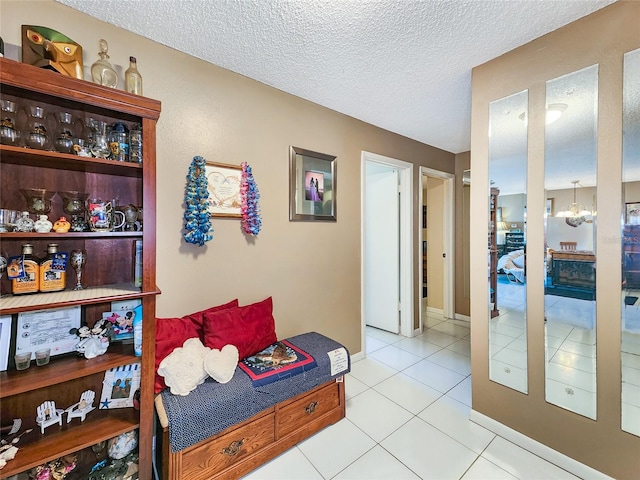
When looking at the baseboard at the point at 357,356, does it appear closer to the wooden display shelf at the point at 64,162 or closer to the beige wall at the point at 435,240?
the beige wall at the point at 435,240

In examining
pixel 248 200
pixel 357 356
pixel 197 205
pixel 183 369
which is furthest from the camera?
pixel 357 356

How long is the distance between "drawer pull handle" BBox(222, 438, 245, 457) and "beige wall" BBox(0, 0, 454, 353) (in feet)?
2.71

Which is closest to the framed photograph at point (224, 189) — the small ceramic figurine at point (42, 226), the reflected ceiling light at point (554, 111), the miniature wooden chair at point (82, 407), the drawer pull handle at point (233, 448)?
the small ceramic figurine at point (42, 226)

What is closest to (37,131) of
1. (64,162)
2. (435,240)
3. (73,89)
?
(64,162)

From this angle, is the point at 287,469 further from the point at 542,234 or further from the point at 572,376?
the point at 542,234

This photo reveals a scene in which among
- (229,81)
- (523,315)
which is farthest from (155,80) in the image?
(523,315)

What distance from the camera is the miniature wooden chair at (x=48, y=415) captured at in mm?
1280

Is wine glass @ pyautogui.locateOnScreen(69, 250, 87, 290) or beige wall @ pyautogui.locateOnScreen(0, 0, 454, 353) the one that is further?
beige wall @ pyautogui.locateOnScreen(0, 0, 454, 353)

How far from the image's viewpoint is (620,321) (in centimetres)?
136

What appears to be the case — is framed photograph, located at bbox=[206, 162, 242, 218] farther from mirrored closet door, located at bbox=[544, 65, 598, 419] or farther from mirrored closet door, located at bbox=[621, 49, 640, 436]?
mirrored closet door, located at bbox=[621, 49, 640, 436]

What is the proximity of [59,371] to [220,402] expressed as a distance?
0.72 metres

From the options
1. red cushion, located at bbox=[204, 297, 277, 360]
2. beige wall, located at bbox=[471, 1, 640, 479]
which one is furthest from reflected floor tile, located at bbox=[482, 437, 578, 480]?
red cushion, located at bbox=[204, 297, 277, 360]

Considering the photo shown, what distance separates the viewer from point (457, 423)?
1.88 meters

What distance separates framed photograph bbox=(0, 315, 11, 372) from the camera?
1191mm
